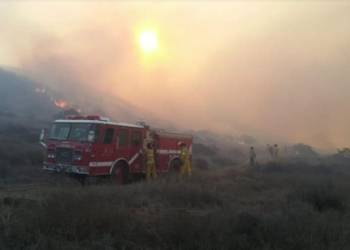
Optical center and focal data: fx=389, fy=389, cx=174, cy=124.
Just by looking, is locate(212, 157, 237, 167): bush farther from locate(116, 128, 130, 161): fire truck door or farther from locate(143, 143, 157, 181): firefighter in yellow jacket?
locate(116, 128, 130, 161): fire truck door

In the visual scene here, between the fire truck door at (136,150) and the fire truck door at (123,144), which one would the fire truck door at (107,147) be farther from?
the fire truck door at (136,150)

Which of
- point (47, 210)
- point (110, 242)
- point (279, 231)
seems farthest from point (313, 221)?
point (47, 210)

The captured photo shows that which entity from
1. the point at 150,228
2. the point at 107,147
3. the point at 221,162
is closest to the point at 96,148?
the point at 107,147

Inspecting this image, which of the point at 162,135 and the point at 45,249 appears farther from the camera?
the point at 162,135

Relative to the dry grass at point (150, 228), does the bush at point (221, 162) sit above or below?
above

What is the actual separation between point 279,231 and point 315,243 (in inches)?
24.8

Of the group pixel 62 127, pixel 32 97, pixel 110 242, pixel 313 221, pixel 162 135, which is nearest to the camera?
pixel 110 242

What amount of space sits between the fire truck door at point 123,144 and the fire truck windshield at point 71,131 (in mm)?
1250

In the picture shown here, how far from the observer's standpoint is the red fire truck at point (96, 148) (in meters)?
12.9

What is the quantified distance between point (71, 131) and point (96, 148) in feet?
4.17

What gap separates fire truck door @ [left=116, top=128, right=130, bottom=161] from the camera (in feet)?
45.9

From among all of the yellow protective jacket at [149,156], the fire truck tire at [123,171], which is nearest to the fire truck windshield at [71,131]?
the fire truck tire at [123,171]

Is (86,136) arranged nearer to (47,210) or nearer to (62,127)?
(62,127)

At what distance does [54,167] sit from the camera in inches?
527
